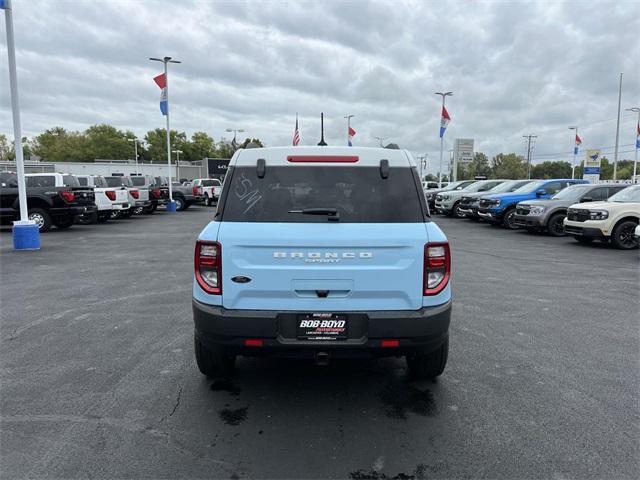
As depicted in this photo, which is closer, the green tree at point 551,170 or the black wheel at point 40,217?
the black wheel at point 40,217

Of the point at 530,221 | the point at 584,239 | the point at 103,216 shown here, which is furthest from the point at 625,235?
the point at 103,216

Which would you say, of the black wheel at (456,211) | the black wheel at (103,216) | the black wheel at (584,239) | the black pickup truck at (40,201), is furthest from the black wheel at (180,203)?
the black wheel at (584,239)

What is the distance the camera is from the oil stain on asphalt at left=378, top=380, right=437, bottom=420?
3504mm

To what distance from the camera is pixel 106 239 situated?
13781 mm

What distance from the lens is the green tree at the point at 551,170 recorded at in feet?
394

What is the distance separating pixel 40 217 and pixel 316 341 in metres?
15.0

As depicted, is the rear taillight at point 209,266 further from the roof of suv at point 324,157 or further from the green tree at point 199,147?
the green tree at point 199,147

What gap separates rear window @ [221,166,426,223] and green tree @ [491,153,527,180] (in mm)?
122825

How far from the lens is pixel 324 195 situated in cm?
349

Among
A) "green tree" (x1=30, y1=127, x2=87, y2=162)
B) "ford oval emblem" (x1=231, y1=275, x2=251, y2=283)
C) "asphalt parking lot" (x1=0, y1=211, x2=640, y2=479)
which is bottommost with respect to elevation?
"asphalt parking lot" (x1=0, y1=211, x2=640, y2=479)

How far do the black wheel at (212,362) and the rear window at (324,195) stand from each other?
115cm

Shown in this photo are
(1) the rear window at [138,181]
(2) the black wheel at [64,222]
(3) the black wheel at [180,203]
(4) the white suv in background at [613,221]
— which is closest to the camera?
(4) the white suv in background at [613,221]

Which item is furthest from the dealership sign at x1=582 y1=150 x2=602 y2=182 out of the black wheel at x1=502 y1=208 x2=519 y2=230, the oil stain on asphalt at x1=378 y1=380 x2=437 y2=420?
the oil stain on asphalt at x1=378 y1=380 x2=437 y2=420

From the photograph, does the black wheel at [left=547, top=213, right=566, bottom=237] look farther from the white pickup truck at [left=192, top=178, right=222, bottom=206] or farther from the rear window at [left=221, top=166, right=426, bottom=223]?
the white pickup truck at [left=192, top=178, right=222, bottom=206]
